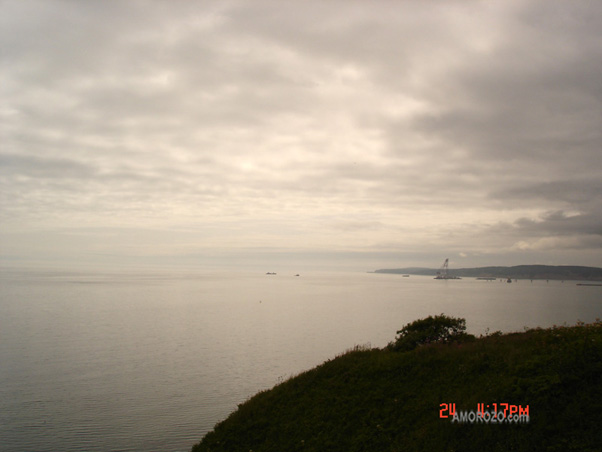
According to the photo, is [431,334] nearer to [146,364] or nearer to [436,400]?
[436,400]

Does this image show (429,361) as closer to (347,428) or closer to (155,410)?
(347,428)

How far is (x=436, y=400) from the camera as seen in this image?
17641mm

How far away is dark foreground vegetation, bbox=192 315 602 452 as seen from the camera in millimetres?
13930

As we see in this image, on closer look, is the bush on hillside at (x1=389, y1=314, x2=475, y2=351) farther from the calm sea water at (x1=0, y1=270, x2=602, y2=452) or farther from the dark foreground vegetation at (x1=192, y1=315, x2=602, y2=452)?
the calm sea water at (x1=0, y1=270, x2=602, y2=452)

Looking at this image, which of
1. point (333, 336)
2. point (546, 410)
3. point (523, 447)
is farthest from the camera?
point (333, 336)

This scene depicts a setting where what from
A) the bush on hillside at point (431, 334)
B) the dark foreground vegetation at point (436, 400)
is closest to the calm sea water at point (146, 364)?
the dark foreground vegetation at point (436, 400)

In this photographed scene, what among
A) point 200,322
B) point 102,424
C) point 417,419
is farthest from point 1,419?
point 200,322

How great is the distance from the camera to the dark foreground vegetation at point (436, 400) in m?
13.9

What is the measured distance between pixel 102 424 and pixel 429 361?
65.6ft

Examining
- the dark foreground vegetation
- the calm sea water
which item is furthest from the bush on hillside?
the calm sea water

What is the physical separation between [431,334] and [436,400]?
9071mm

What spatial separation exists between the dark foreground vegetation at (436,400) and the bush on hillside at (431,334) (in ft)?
0.55

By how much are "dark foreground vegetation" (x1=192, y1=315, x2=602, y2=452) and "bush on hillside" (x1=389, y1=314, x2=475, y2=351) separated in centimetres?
17

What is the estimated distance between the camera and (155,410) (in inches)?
1168
